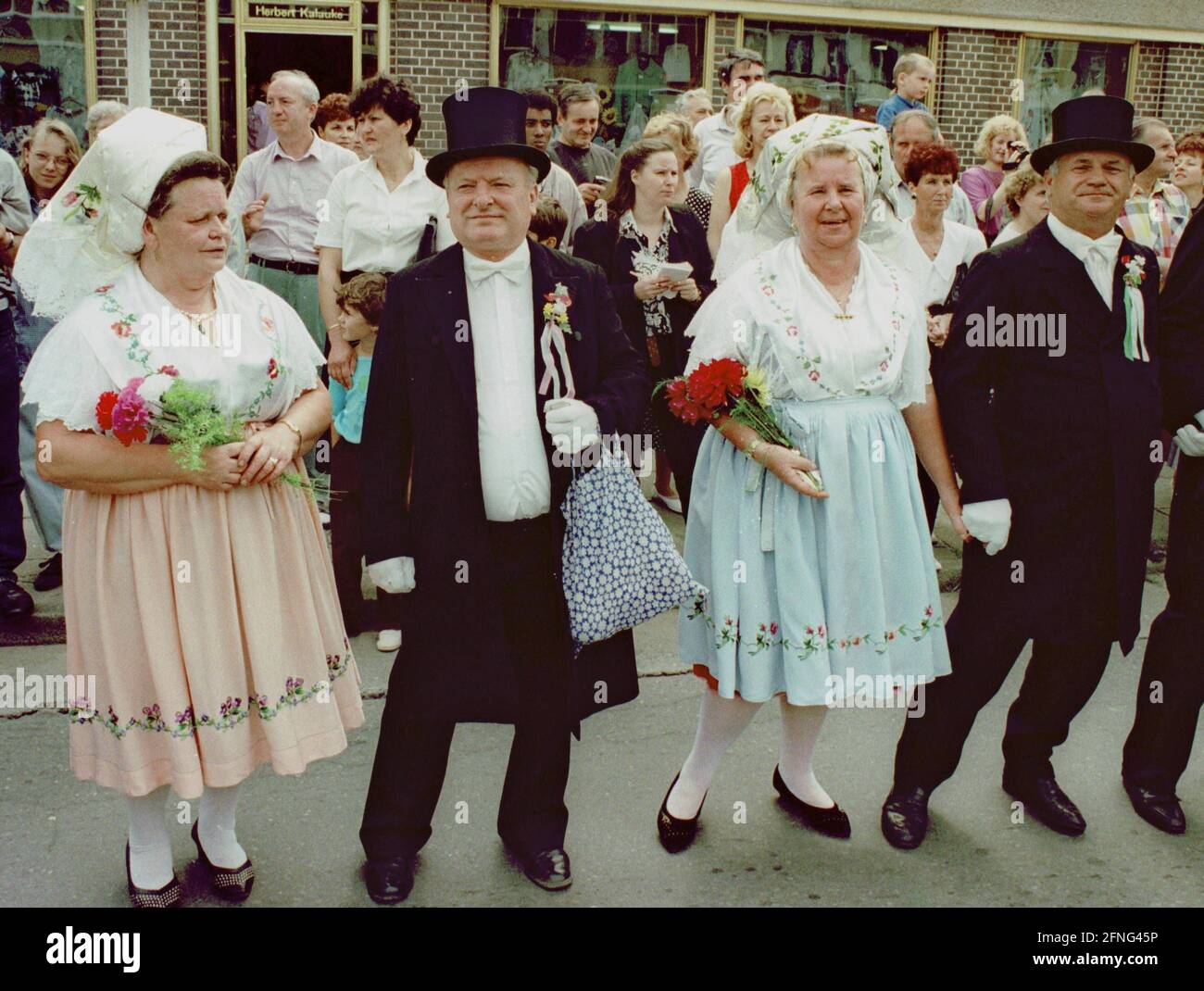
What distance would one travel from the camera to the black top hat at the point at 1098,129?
12.0 feet

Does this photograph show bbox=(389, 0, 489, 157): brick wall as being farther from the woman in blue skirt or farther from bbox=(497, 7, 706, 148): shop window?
the woman in blue skirt

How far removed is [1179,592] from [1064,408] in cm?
83

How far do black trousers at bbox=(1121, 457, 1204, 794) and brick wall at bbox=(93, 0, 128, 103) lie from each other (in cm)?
973

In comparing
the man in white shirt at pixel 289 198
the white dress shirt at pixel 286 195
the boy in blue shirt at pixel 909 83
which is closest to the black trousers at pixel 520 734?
the man in white shirt at pixel 289 198

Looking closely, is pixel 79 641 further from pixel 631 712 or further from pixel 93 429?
pixel 631 712

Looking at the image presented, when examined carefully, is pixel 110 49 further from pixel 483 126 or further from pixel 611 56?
pixel 483 126

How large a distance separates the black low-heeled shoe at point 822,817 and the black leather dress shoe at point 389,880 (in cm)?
124

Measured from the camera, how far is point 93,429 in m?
3.10

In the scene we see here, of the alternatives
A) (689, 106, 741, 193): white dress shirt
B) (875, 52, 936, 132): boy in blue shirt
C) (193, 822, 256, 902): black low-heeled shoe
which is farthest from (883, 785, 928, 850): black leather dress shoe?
(875, 52, 936, 132): boy in blue shirt

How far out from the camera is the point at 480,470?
3418 mm

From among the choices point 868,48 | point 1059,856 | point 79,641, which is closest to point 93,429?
point 79,641

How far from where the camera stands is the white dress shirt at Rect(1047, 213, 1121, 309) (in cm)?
374

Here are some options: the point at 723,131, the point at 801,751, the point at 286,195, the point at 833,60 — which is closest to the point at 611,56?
the point at 833,60
